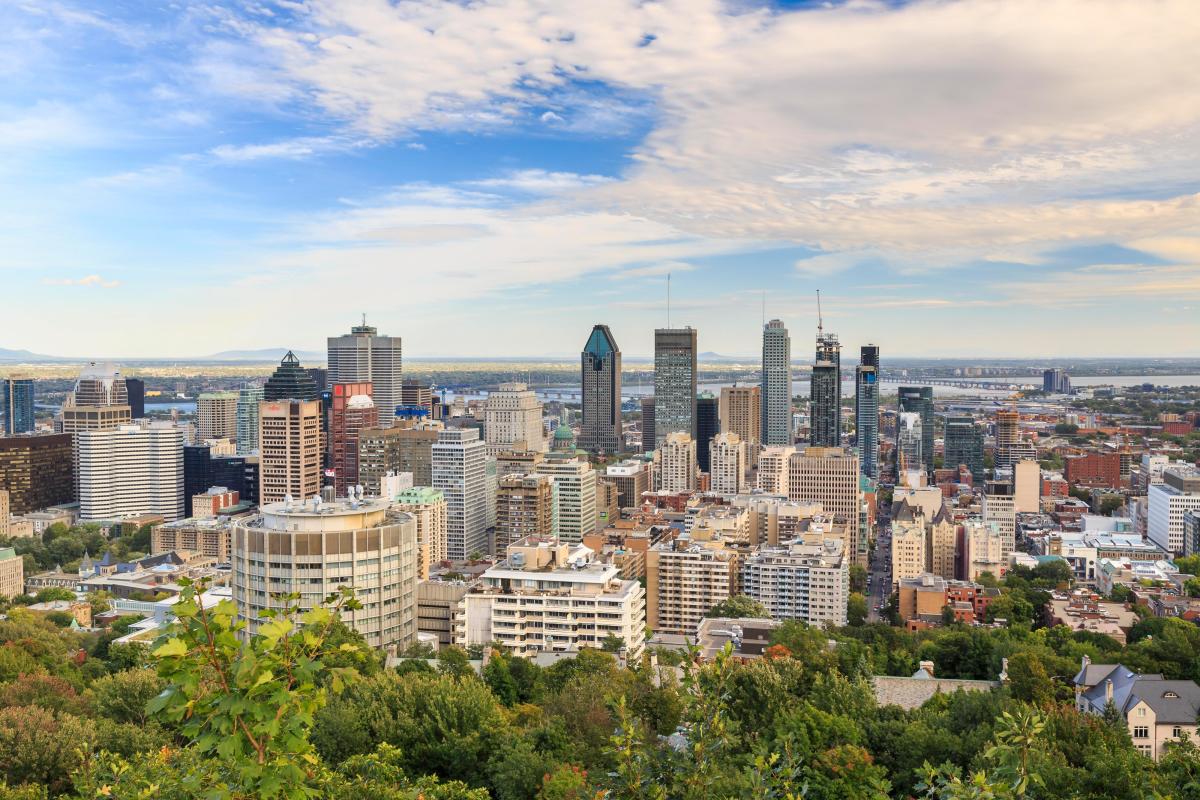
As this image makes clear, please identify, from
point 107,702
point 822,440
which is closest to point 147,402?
point 822,440

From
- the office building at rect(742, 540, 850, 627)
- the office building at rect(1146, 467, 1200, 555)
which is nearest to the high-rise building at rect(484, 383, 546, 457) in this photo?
the office building at rect(1146, 467, 1200, 555)

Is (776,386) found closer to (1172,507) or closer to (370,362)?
(370,362)

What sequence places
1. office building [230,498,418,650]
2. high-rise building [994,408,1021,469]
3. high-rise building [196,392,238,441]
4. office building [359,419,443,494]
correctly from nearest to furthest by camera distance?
office building [230,498,418,650], office building [359,419,443,494], high-rise building [994,408,1021,469], high-rise building [196,392,238,441]

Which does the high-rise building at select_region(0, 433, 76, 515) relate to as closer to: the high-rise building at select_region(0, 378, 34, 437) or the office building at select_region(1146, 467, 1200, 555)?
the high-rise building at select_region(0, 378, 34, 437)

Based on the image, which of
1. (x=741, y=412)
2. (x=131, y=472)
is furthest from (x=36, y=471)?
(x=741, y=412)

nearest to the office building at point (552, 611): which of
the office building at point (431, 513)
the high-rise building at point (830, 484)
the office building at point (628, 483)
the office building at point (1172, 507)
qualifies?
the office building at point (431, 513)

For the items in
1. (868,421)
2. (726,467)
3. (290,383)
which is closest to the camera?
(726,467)

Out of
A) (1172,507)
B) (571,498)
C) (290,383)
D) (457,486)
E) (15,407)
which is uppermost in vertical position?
(290,383)
